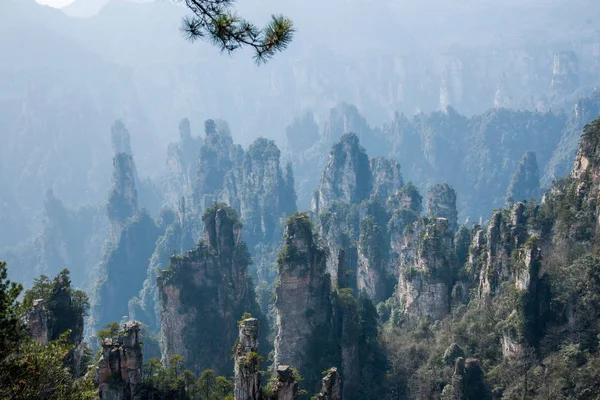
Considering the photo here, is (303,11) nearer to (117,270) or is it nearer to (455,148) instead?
(455,148)

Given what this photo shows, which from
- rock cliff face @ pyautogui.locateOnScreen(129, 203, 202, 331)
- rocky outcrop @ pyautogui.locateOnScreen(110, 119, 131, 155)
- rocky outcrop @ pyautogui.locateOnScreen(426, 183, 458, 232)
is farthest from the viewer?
rocky outcrop @ pyautogui.locateOnScreen(110, 119, 131, 155)

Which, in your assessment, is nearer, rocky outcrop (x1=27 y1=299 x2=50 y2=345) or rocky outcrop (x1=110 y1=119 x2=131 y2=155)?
rocky outcrop (x1=27 y1=299 x2=50 y2=345)

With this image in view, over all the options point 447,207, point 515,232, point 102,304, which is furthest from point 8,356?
point 102,304

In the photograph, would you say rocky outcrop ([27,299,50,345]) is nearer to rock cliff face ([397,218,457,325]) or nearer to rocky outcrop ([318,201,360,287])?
rock cliff face ([397,218,457,325])

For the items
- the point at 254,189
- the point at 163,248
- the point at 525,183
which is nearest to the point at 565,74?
the point at 525,183

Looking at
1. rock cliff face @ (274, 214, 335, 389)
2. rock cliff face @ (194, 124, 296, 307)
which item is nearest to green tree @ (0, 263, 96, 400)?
rock cliff face @ (274, 214, 335, 389)
